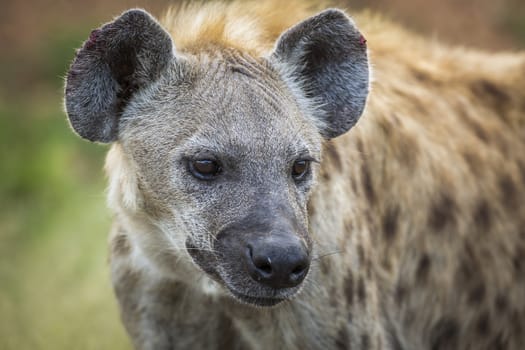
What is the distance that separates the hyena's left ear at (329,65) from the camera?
3779 millimetres

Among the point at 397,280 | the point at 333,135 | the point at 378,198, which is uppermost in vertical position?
the point at 333,135

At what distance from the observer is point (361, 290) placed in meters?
3.98

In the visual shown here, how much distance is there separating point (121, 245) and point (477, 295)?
1.61 meters

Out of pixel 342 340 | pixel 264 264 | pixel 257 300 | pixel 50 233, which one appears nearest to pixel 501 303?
pixel 342 340

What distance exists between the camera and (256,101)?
11.9 ft

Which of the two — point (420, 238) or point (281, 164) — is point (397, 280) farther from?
point (281, 164)

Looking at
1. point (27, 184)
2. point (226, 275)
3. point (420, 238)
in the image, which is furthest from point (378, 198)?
point (27, 184)

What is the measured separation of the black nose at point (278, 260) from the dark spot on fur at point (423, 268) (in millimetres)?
1214

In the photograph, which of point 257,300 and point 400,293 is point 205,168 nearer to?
point 257,300

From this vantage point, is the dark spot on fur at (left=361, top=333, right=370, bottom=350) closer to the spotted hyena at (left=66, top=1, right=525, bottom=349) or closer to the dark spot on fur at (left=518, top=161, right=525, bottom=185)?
the spotted hyena at (left=66, top=1, right=525, bottom=349)

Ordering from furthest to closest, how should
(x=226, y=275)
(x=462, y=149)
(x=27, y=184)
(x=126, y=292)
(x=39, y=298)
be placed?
(x=27, y=184), (x=39, y=298), (x=462, y=149), (x=126, y=292), (x=226, y=275)

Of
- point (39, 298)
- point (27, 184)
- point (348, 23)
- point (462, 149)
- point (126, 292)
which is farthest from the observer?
point (27, 184)

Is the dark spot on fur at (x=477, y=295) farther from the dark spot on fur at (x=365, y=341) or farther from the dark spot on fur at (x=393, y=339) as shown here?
the dark spot on fur at (x=365, y=341)

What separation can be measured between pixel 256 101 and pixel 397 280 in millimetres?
1170
